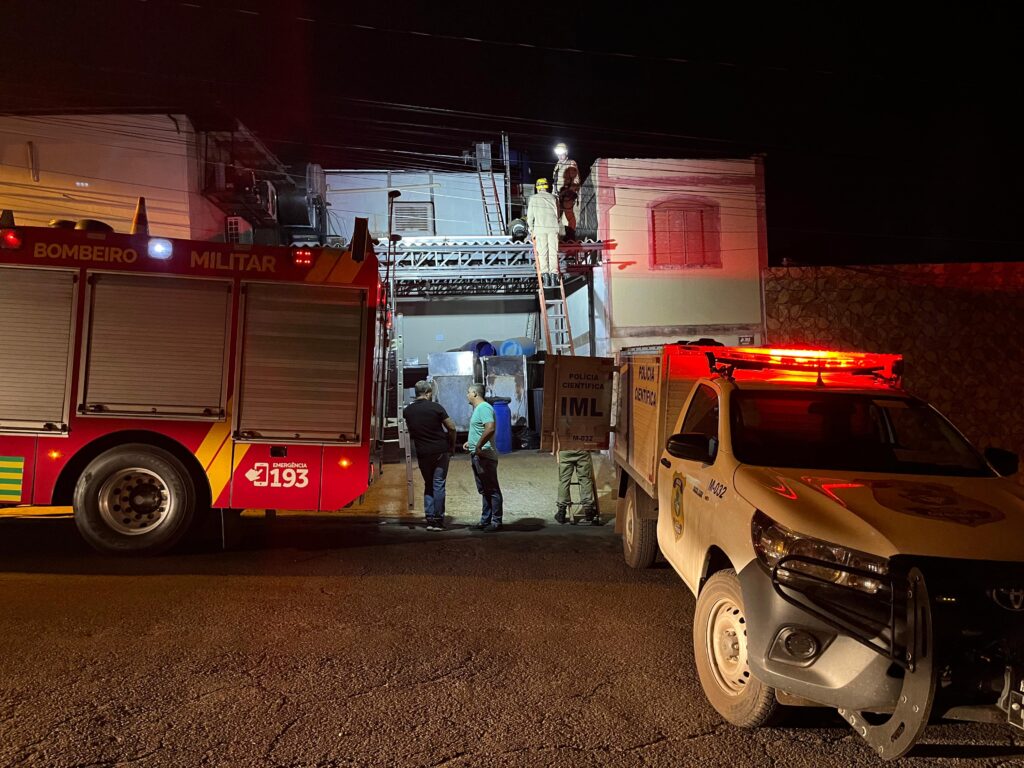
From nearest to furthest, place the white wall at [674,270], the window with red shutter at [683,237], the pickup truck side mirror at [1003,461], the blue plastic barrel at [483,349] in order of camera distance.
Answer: the pickup truck side mirror at [1003,461]
the white wall at [674,270]
the window with red shutter at [683,237]
the blue plastic barrel at [483,349]

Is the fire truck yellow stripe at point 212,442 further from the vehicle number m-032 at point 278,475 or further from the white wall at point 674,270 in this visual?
the white wall at point 674,270

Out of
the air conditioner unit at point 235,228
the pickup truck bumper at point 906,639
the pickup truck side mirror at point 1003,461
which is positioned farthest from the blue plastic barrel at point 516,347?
the pickup truck bumper at point 906,639

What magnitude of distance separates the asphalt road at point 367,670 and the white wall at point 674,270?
944 cm

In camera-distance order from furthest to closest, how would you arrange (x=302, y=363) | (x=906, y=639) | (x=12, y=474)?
1. (x=302, y=363)
2. (x=12, y=474)
3. (x=906, y=639)

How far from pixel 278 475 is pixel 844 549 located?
509cm

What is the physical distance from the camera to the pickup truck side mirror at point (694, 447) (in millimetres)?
3867

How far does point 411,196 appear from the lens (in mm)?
19625

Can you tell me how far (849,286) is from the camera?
46.9 feet

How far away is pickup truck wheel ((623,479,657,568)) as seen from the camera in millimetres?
5992

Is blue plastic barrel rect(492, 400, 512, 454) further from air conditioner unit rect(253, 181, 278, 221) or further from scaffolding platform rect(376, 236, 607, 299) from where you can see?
air conditioner unit rect(253, 181, 278, 221)

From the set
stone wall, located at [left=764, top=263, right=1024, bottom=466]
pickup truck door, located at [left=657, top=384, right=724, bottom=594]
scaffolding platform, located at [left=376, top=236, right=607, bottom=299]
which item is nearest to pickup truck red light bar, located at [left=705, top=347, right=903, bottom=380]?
pickup truck door, located at [left=657, top=384, right=724, bottom=594]

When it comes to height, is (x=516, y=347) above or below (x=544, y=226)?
below

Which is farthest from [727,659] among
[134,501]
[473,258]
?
[473,258]

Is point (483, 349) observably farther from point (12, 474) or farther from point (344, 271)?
point (12, 474)
